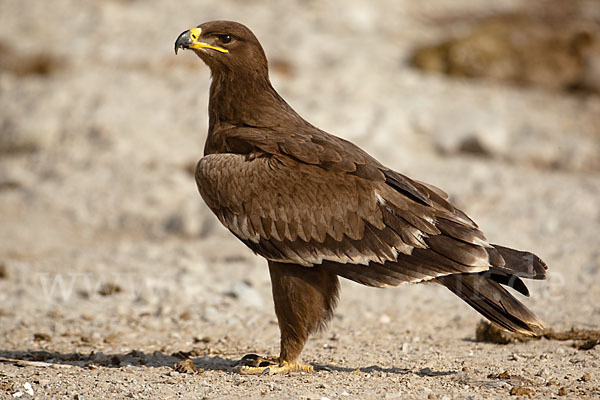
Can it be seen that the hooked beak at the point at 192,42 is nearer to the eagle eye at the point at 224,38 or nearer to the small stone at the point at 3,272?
the eagle eye at the point at 224,38

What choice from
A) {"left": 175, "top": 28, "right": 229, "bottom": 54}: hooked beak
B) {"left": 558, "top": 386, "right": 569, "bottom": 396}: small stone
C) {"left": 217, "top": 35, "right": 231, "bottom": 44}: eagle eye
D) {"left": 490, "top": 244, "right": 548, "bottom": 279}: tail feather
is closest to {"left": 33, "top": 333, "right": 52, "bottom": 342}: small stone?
{"left": 175, "top": 28, "right": 229, "bottom": 54}: hooked beak

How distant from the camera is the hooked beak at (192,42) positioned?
270 inches

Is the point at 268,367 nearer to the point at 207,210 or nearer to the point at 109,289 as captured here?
the point at 109,289

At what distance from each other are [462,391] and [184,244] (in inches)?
277

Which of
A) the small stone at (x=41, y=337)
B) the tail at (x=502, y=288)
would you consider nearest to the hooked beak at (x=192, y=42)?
the tail at (x=502, y=288)

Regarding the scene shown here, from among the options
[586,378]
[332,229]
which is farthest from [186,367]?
[586,378]

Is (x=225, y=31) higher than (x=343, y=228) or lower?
higher

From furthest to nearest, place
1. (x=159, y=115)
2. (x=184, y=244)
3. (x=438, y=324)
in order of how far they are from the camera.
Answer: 1. (x=159, y=115)
2. (x=184, y=244)
3. (x=438, y=324)

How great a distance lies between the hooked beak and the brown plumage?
775 millimetres

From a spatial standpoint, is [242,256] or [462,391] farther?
[242,256]

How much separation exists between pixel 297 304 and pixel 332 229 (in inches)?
24.4

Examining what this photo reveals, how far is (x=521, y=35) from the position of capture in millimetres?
19156

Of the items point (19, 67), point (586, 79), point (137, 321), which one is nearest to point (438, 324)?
point (137, 321)

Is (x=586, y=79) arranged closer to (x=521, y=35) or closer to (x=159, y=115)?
(x=521, y=35)
